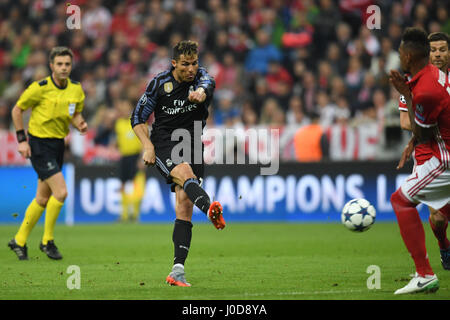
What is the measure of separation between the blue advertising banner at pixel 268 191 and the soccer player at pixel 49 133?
6.34 meters

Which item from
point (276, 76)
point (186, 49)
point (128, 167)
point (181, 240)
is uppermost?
point (276, 76)

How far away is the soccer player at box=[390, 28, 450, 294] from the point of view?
678 cm

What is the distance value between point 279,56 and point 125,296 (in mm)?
14190

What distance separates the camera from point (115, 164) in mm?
17906

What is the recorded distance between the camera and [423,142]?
23.1ft

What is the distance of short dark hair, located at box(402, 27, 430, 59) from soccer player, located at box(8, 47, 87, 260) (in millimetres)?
5251

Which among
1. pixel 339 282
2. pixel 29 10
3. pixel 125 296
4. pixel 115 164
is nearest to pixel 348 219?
pixel 339 282

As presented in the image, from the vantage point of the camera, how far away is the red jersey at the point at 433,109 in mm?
6715

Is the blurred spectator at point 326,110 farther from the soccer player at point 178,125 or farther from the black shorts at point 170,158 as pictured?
the black shorts at point 170,158

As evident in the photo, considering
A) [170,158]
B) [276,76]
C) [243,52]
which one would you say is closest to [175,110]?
[170,158]

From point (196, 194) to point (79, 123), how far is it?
12.8ft

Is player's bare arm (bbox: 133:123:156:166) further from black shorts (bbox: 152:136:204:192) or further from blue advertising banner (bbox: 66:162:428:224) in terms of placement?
blue advertising banner (bbox: 66:162:428:224)

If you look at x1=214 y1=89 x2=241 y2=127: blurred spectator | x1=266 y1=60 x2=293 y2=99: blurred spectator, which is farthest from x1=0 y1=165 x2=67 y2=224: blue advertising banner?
x1=266 y1=60 x2=293 y2=99: blurred spectator

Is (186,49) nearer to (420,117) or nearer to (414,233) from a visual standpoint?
(420,117)
